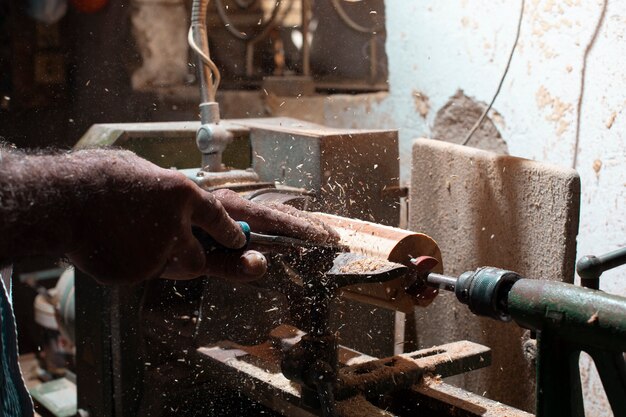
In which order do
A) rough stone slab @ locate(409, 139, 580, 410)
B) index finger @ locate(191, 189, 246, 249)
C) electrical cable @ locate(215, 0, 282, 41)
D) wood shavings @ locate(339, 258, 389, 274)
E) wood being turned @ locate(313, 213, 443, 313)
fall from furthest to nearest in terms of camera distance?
electrical cable @ locate(215, 0, 282, 41) < rough stone slab @ locate(409, 139, 580, 410) < wood being turned @ locate(313, 213, 443, 313) < wood shavings @ locate(339, 258, 389, 274) < index finger @ locate(191, 189, 246, 249)

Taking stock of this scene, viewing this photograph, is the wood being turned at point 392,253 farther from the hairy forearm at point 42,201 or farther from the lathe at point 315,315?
the hairy forearm at point 42,201

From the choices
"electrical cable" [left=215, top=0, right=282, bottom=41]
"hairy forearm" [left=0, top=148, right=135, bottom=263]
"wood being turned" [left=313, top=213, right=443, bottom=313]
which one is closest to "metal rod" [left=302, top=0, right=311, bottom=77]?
"electrical cable" [left=215, top=0, right=282, bottom=41]

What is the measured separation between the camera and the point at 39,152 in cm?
122

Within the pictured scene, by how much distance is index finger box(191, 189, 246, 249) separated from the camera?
118 cm

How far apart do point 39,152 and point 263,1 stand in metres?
3.07

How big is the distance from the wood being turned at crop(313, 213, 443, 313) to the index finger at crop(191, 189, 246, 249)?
0.31 meters

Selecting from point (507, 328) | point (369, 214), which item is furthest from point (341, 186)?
point (507, 328)

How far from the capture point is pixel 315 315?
1.36 metres

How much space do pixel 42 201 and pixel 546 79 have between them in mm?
1435

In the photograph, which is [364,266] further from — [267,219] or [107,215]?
[107,215]

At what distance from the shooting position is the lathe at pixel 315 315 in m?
1.04

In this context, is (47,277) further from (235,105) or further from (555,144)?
(555,144)

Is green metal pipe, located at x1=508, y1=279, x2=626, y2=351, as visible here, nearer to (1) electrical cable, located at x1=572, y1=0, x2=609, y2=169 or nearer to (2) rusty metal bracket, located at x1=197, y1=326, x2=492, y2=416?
(2) rusty metal bracket, located at x1=197, y1=326, x2=492, y2=416

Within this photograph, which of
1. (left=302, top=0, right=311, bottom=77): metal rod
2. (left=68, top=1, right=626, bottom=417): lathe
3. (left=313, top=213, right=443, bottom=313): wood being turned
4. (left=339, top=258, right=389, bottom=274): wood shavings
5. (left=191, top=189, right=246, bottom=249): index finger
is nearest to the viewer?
(left=68, top=1, right=626, bottom=417): lathe
